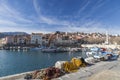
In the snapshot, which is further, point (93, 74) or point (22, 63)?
point (22, 63)

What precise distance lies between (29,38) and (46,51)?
5826 centimetres

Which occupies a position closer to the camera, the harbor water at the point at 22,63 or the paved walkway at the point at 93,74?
the paved walkway at the point at 93,74

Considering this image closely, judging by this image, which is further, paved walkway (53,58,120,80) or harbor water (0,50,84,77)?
harbor water (0,50,84,77)

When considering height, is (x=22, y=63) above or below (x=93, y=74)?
below

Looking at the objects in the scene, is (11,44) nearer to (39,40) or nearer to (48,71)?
(39,40)

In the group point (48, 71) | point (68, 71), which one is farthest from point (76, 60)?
point (48, 71)

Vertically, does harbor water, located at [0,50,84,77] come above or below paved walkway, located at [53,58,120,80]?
below

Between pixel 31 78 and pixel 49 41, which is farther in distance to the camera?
pixel 49 41

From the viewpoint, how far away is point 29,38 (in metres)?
182

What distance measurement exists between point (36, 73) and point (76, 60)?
308 inches

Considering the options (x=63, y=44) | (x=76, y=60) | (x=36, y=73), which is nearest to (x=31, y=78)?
(x=36, y=73)

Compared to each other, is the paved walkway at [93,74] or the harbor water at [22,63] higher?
the paved walkway at [93,74]

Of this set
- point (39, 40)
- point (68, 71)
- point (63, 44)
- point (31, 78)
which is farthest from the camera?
point (63, 44)

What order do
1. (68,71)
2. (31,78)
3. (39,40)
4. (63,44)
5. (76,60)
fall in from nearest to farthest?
(31,78), (68,71), (76,60), (39,40), (63,44)
